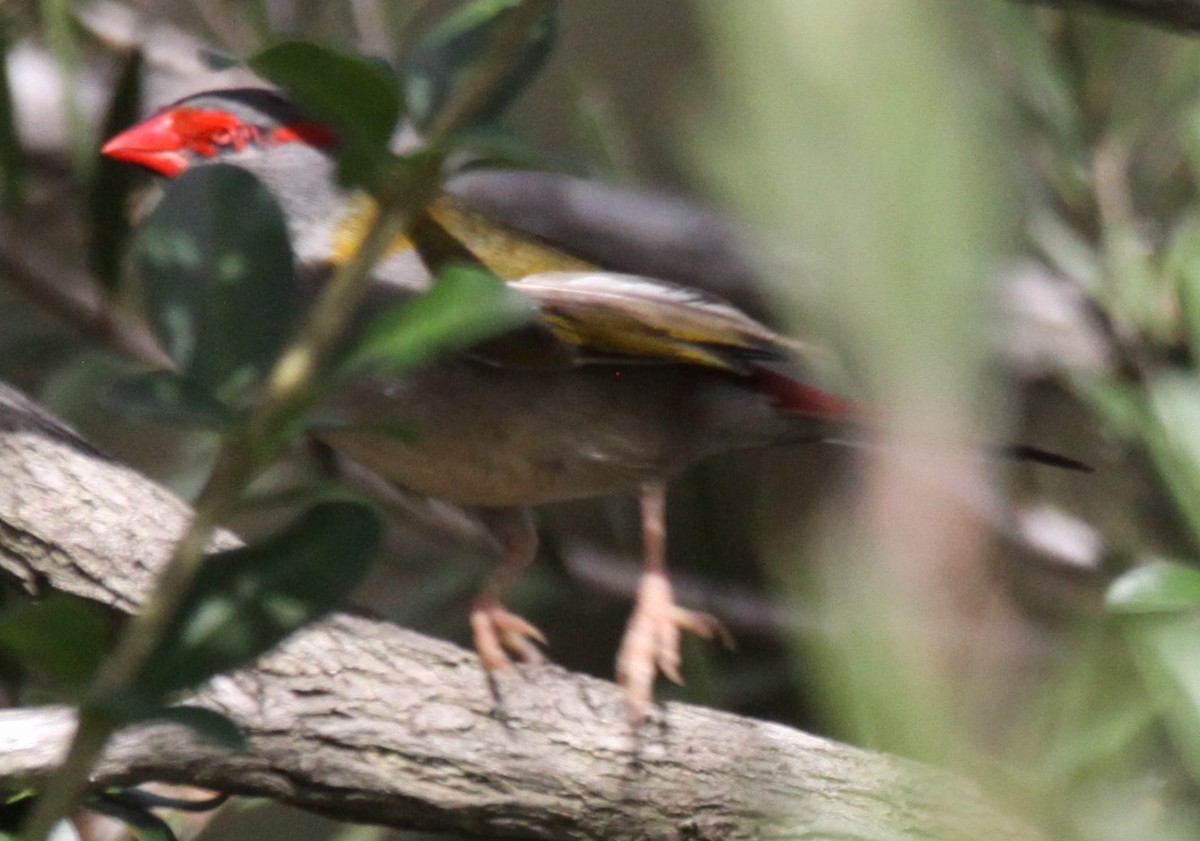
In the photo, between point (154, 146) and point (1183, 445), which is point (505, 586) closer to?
point (154, 146)

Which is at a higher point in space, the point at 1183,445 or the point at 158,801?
the point at 1183,445

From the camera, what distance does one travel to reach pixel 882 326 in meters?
0.42

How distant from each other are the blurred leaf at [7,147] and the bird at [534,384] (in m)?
0.13

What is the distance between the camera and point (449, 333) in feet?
2.12

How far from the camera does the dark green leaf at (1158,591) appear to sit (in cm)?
78

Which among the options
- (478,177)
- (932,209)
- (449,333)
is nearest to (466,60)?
(449,333)

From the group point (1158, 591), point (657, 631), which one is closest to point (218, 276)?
point (1158, 591)

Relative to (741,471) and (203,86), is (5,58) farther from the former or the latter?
(741,471)

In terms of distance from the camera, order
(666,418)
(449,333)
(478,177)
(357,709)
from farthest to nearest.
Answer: (478,177), (666,418), (357,709), (449,333)

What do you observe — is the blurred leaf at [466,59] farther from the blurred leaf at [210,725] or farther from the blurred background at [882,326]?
the blurred leaf at [210,725]

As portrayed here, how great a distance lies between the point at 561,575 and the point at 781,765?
0.87m

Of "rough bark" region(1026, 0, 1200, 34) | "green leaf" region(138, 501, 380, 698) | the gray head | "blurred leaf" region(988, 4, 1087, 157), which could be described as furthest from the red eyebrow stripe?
"green leaf" region(138, 501, 380, 698)

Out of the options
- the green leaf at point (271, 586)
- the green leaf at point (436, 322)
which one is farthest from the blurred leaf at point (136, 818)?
the green leaf at point (436, 322)

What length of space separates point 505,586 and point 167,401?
1.35 meters
